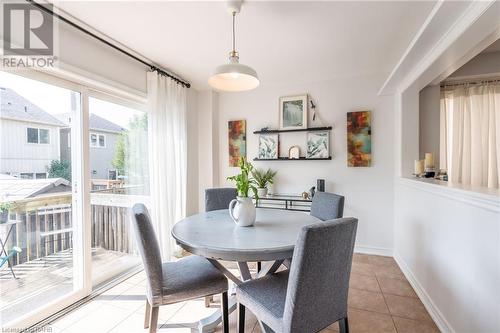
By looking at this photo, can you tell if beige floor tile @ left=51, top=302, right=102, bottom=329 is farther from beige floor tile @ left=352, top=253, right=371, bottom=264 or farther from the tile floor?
beige floor tile @ left=352, top=253, right=371, bottom=264

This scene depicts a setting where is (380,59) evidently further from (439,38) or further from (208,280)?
(208,280)

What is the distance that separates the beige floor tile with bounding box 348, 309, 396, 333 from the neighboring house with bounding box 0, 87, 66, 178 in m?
2.79

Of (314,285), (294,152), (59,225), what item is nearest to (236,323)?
(314,285)

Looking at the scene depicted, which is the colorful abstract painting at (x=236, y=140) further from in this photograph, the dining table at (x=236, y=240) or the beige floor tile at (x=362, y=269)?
the beige floor tile at (x=362, y=269)

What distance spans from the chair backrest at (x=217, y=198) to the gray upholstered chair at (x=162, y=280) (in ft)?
3.21

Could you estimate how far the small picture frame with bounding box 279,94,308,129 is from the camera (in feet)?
11.7

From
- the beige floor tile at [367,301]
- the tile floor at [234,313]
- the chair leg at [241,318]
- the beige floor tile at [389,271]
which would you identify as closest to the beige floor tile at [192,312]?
the tile floor at [234,313]

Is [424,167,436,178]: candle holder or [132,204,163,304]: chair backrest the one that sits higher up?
[424,167,436,178]: candle holder

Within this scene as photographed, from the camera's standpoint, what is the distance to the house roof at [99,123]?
2146mm

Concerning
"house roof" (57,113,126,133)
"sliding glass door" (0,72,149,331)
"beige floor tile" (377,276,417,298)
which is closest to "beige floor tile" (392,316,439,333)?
"beige floor tile" (377,276,417,298)

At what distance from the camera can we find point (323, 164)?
352 cm

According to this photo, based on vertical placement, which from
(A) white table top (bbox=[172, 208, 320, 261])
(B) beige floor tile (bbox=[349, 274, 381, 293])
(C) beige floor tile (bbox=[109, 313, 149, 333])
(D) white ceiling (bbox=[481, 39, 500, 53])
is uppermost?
(D) white ceiling (bbox=[481, 39, 500, 53])

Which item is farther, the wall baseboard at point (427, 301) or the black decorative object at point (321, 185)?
the black decorative object at point (321, 185)

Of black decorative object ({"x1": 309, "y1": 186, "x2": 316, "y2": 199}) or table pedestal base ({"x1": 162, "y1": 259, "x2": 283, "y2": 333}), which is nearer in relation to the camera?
table pedestal base ({"x1": 162, "y1": 259, "x2": 283, "y2": 333})
